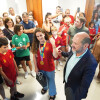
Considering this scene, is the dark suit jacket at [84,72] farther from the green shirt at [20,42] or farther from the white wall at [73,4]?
the white wall at [73,4]

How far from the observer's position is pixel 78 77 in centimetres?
119

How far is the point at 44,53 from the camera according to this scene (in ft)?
5.53

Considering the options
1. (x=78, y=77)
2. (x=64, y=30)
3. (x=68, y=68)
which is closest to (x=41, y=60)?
(x=68, y=68)

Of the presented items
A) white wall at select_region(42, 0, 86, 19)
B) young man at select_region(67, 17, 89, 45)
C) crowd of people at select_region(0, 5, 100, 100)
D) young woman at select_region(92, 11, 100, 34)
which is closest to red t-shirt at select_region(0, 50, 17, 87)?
crowd of people at select_region(0, 5, 100, 100)

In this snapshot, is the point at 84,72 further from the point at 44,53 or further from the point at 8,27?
the point at 8,27

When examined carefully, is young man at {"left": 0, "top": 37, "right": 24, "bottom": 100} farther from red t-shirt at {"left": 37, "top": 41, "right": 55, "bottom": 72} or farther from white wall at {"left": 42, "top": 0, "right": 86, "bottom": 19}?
white wall at {"left": 42, "top": 0, "right": 86, "bottom": 19}

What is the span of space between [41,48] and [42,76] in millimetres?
558

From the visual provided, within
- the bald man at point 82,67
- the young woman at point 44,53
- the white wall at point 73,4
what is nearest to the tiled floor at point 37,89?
the young woman at point 44,53

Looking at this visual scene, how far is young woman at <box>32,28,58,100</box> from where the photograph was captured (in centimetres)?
164

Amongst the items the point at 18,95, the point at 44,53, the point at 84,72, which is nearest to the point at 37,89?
the point at 18,95

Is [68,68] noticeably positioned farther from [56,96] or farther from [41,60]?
[56,96]

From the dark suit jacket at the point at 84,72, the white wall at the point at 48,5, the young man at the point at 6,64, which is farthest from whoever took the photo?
the white wall at the point at 48,5

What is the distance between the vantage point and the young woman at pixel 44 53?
1.64 meters

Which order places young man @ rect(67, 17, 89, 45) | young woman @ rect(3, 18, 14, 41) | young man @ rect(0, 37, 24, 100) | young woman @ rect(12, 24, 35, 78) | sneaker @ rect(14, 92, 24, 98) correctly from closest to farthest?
young man @ rect(0, 37, 24, 100)
sneaker @ rect(14, 92, 24, 98)
young woman @ rect(12, 24, 35, 78)
young man @ rect(67, 17, 89, 45)
young woman @ rect(3, 18, 14, 41)
